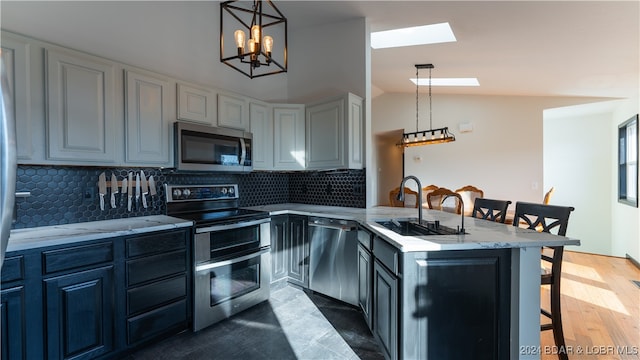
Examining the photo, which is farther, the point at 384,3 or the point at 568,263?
the point at 568,263

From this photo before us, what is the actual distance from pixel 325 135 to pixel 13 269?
100 inches

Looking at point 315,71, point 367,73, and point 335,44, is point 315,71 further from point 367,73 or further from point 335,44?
point 367,73

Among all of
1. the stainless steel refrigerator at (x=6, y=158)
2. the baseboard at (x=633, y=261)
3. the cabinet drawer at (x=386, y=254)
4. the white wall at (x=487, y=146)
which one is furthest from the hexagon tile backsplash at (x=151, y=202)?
the baseboard at (x=633, y=261)

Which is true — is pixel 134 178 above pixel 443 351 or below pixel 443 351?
above

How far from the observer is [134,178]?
2549 millimetres

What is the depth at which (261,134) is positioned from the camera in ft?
10.9

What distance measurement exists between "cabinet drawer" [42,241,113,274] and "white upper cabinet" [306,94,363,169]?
2.04 m

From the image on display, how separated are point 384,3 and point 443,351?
2927 millimetres

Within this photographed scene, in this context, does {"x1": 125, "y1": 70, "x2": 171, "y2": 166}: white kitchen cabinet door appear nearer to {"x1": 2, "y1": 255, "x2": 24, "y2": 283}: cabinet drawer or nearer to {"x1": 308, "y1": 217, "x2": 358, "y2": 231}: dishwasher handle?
{"x1": 2, "y1": 255, "x2": 24, "y2": 283}: cabinet drawer

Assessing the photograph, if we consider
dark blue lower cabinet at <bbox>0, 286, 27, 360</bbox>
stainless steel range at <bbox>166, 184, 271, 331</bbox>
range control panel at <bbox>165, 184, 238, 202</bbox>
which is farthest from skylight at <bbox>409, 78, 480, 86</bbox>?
dark blue lower cabinet at <bbox>0, 286, 27, 360</bbox>

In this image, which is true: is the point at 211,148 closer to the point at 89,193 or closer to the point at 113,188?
the point at 113,188

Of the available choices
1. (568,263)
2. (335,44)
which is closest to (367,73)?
(335,44)

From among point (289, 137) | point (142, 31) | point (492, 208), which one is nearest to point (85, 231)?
point (142, 31)

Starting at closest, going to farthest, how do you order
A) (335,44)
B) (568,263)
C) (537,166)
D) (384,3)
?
(384,3), (335,44), (568,263), (537,166)
